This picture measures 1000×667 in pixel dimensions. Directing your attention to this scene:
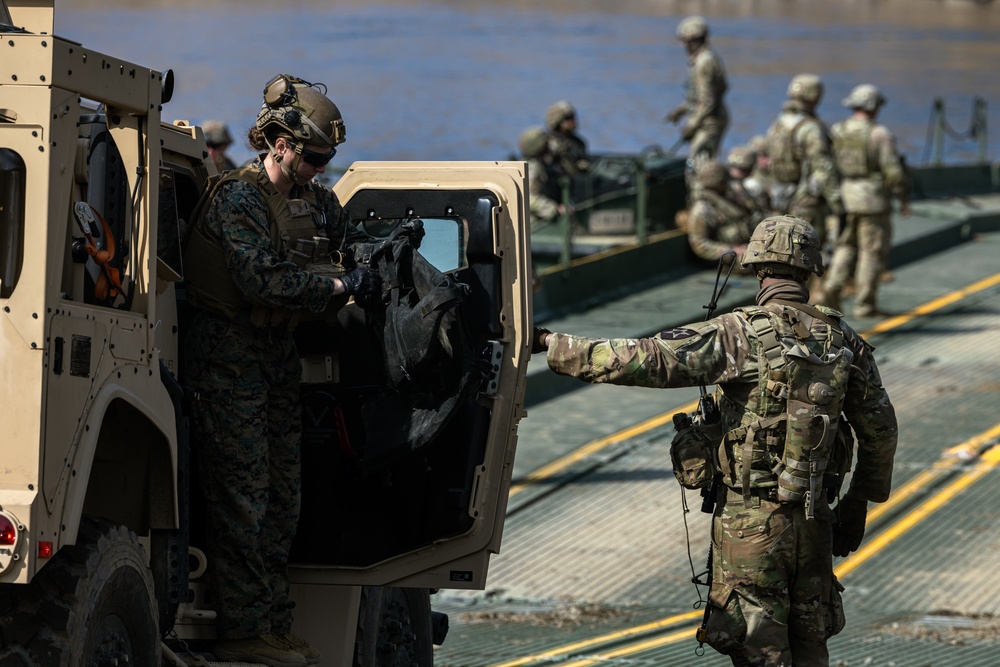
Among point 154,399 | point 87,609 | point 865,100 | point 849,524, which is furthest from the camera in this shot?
point 865,100

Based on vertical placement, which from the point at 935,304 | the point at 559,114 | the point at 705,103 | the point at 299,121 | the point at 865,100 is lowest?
the point at 935,304

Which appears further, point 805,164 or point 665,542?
point 805,164

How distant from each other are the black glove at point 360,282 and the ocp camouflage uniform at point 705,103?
13.8 meters

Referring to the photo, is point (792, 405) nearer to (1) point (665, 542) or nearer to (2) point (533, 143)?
(1) point (665, 542)

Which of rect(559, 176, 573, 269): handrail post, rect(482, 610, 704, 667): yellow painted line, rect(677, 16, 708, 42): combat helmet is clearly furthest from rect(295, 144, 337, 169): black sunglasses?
rect(677, 16, 708, 42): combat helmet

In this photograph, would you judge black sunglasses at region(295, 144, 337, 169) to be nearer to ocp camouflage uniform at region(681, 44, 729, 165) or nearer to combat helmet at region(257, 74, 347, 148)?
combat helmet at region(257, 74, 347, 148)

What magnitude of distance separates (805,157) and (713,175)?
1.46 meters

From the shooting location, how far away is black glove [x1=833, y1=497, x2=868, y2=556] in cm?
734

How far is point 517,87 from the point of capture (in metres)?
52.6

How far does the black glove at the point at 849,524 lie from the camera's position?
7.34 meters

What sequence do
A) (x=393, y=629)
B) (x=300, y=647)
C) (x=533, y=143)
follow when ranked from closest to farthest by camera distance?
(x=300, y=647) → (x=393, y=629) → (x=533, y=143)

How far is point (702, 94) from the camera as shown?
65.1ft

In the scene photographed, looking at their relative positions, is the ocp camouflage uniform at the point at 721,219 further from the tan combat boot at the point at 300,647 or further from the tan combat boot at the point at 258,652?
the tan combat boot at the point at 258,652

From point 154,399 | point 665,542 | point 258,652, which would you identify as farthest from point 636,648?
point 154,399
